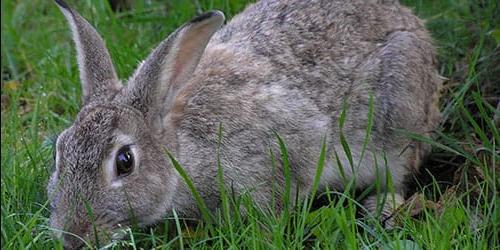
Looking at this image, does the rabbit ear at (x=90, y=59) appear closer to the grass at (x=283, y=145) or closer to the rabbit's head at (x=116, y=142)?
the rabbit's head at (x=116, y=142)

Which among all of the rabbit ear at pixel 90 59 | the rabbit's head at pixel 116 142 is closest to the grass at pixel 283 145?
the rabbit's head at pixel 116 142

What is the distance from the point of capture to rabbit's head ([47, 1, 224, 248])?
14.3 ft

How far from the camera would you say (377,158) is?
17.7 ft

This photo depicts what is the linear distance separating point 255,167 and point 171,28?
1.78 m

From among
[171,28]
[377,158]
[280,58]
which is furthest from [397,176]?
[171,28]

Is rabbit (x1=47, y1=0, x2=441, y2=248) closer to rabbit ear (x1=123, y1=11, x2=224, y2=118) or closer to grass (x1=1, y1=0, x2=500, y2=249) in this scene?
rabbit ear (x1=123, y1=11, x2=224, y2=118)

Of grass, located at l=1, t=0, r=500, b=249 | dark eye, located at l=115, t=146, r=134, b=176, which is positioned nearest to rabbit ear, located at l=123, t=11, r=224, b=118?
dark eye, located at l=115, t=146, r=134, b=176

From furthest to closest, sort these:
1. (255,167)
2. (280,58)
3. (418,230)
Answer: (280,58) < (255,167) < (418,230)

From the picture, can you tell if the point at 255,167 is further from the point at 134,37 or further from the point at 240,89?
the point at 134,37

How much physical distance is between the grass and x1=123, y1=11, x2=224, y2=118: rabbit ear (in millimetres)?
565

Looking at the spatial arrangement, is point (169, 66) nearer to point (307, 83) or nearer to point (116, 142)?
point (116, 142)

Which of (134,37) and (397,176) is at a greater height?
(134,37)

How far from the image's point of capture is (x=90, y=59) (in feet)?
16.3

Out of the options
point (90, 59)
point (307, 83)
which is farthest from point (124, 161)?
point (307, 83)
